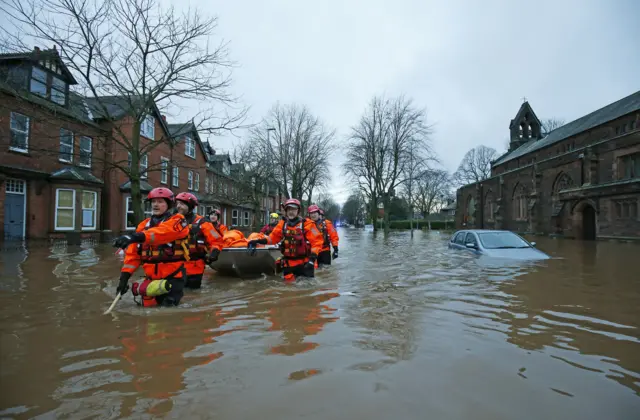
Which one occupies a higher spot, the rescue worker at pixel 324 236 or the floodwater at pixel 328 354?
the rescue worker at pixel 324 236

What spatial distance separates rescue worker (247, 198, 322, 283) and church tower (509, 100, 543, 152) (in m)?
54.0

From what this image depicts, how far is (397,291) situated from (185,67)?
1155cm

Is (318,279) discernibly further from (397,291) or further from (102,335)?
(102,335)

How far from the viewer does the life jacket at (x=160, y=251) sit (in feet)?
15.3

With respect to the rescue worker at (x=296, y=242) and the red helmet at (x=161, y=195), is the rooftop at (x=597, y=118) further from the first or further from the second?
the red helmet at (x=161, y=195)

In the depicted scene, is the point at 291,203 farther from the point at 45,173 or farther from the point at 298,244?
the point at 45,173

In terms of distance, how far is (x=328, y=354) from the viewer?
3.29m

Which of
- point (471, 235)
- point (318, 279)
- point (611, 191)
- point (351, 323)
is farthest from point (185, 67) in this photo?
point (611, 191)

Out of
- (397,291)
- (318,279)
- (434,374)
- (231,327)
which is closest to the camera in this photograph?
(434,374)

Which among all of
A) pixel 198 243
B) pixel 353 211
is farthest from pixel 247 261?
pixel 353 211

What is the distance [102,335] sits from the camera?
3789 millimetres

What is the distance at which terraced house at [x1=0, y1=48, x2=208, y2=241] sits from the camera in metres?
13.8

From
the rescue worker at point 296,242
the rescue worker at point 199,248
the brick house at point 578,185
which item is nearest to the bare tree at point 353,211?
the brick house at point 578,185

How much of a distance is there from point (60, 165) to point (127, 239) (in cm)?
1807
